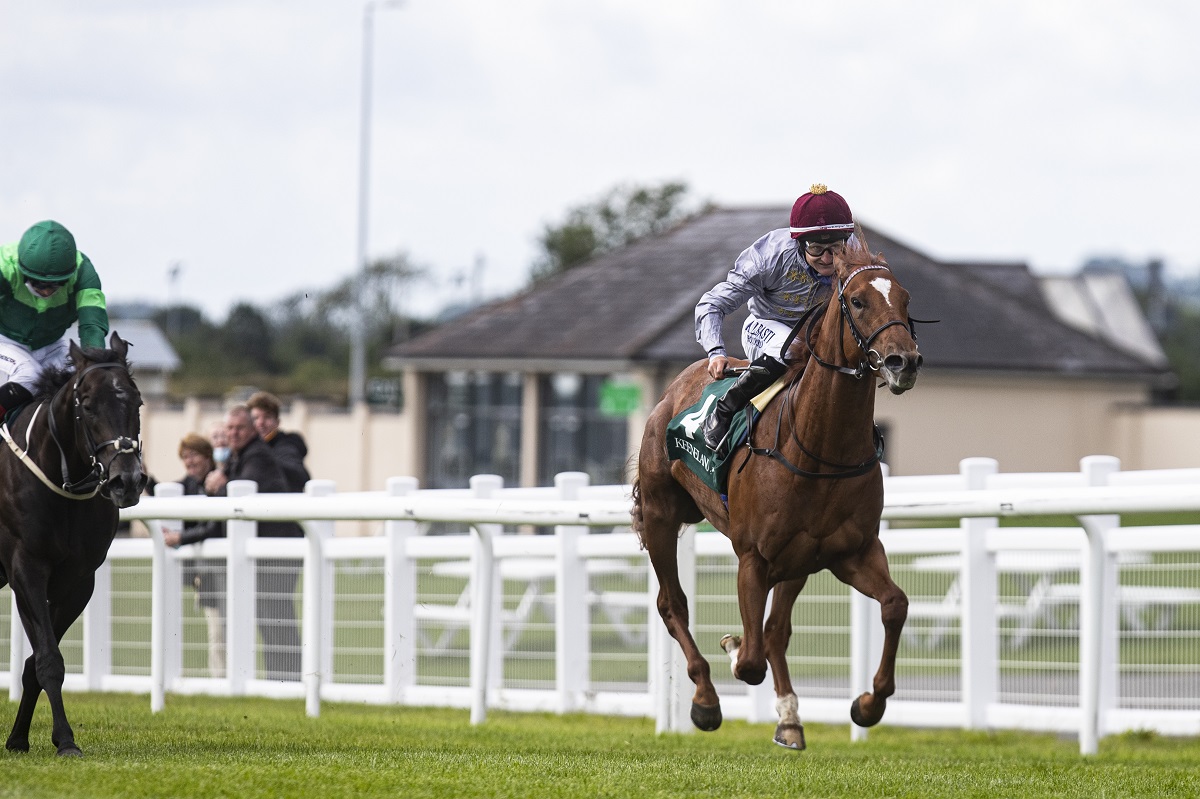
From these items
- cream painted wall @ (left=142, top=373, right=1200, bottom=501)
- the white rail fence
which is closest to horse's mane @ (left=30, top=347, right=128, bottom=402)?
the white rail fence

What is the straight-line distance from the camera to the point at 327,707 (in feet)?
30.8

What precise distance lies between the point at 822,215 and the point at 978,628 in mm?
3100

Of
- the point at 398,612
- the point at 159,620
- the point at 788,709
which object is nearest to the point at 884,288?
the point at 788,709

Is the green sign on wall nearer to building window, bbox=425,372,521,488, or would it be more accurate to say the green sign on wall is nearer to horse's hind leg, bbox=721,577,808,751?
building window, bbox=425,372,521,488

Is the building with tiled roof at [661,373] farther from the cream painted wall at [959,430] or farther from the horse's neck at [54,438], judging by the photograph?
the horse's neck at [54,438]

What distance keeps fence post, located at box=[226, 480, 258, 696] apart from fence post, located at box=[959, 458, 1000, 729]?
3.85 m

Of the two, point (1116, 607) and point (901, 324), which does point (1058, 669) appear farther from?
point (901, 324)

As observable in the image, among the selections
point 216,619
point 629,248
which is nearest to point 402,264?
point 629,248

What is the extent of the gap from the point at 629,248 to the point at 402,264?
Answer: 1875 centimetres

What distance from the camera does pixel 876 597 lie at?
6387mm

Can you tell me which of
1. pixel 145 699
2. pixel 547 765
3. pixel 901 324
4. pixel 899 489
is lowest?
pixel 145 699

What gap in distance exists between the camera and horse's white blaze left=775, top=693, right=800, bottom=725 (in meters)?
6.64

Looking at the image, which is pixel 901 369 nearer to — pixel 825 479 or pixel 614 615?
pixel 825 479

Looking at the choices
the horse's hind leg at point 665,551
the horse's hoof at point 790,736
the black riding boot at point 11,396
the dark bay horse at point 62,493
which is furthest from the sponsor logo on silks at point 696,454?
the black riding boot at point 11,396
